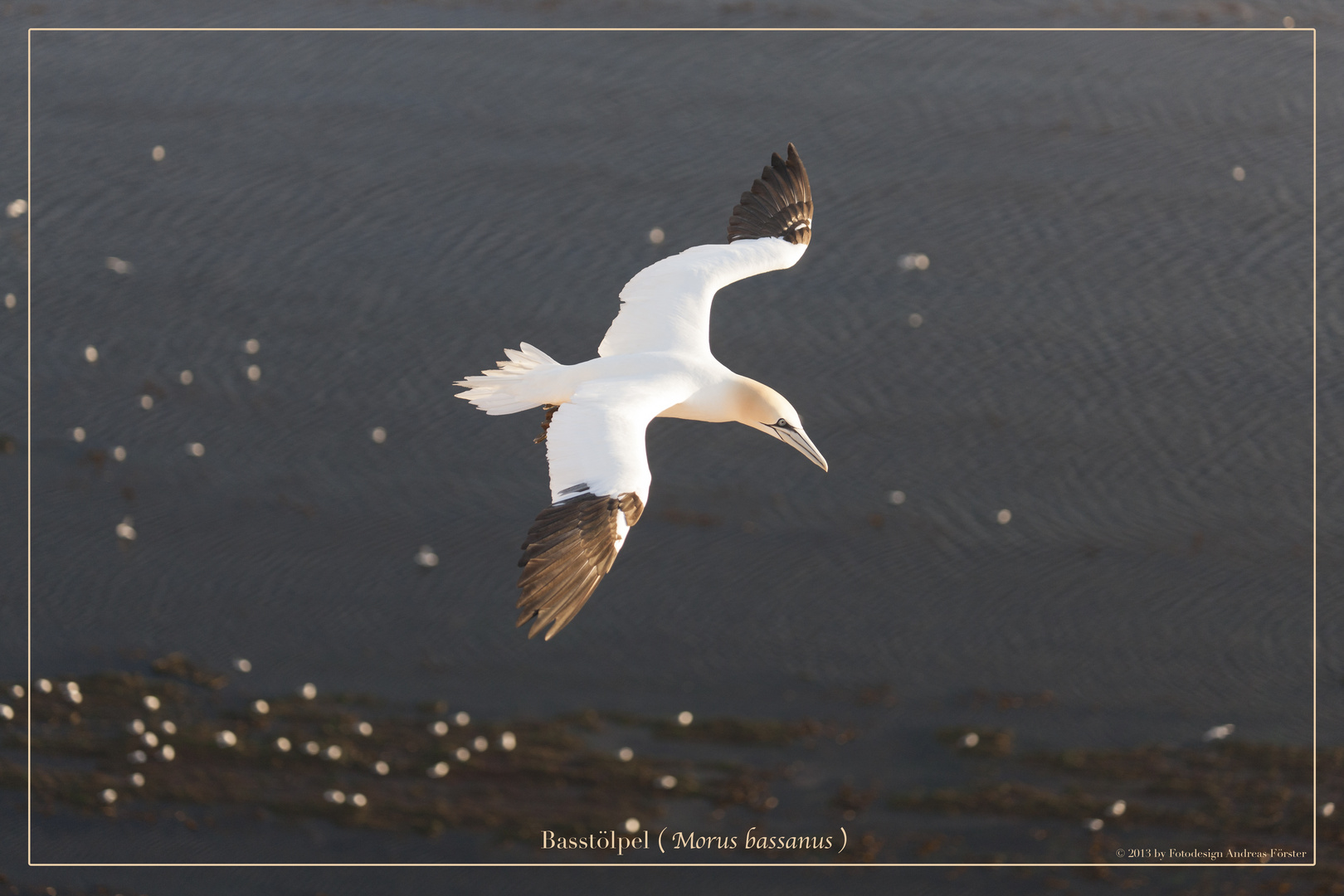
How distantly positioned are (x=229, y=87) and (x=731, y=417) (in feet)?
10.8

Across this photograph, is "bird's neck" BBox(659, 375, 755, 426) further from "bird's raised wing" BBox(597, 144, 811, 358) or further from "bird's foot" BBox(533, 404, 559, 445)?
"bird's foot" BBox(533, 404, 559, 445)

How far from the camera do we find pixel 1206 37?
6719 mm

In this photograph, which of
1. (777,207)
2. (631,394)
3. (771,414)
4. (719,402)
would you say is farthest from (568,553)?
(777,207)

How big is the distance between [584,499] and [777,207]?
85.7 inches

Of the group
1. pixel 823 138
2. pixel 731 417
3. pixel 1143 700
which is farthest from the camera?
pixel 823 138

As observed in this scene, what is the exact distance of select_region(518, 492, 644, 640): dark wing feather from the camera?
13.0ft

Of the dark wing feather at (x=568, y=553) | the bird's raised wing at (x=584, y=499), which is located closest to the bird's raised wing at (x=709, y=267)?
the bird's raised wing at (x=584, y=499)

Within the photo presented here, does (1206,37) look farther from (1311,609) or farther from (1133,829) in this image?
(1133,829)

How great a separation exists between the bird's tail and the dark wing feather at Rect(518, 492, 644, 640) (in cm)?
82

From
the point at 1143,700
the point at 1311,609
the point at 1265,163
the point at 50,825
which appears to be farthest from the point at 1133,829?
the point at 50,825

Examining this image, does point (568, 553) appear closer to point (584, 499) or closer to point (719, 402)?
point (584, 499)

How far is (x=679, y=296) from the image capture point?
17.6 feet

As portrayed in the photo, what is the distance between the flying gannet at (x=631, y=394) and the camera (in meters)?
4.10

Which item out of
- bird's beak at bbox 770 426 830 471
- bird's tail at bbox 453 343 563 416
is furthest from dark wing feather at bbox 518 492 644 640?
A: bird's beak at bbox 770 426 830 471
